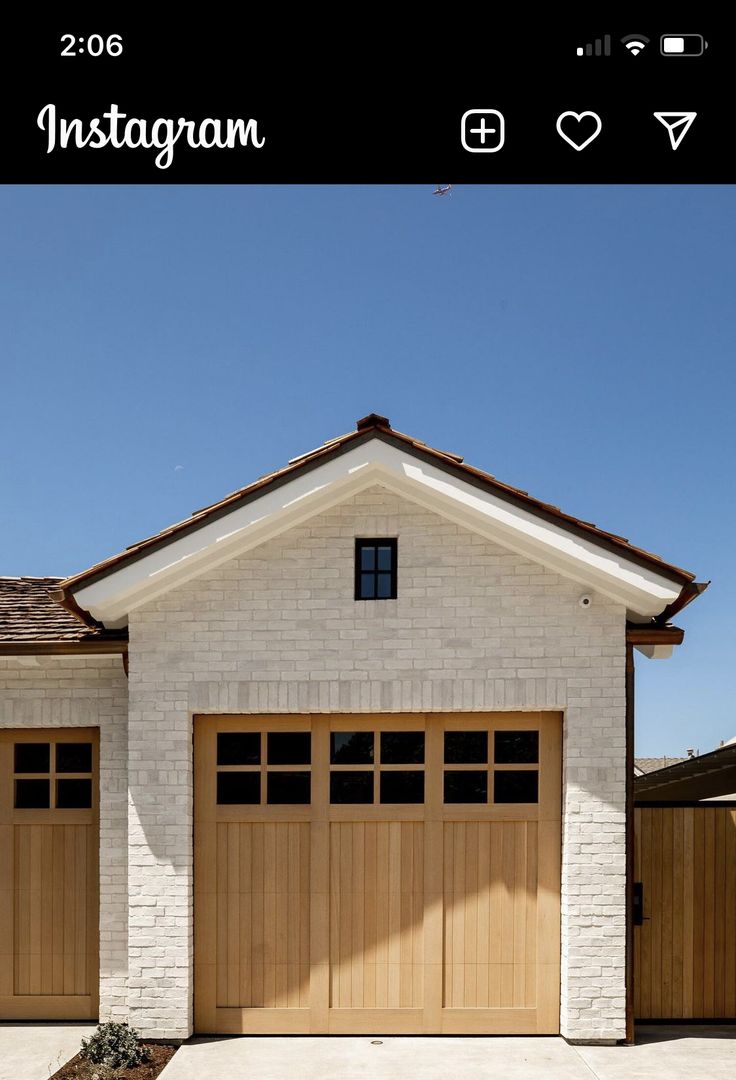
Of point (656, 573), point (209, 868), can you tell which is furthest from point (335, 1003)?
point (656, 573)

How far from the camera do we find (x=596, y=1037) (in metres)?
7.48

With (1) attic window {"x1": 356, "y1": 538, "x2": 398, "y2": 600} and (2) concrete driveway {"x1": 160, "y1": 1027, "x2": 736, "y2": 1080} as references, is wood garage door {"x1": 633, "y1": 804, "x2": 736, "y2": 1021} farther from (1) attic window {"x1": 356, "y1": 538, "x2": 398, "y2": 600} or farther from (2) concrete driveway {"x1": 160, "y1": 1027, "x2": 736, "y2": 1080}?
(1) attic window {"x1": 356, "y1": 538, "x2": 398, "y2": 600}

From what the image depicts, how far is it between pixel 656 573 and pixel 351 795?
3.30 metres

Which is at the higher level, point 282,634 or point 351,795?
point 282,634

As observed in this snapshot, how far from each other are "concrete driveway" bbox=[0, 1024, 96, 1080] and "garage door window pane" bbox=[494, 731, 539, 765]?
14.4 ft

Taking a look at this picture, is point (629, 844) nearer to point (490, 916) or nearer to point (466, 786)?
point (490, 916)

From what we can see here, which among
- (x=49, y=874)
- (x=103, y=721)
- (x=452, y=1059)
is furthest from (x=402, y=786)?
(x=49, y=874)

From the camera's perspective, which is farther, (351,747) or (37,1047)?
(351,747)

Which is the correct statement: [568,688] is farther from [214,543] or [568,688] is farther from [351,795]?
[214,543]

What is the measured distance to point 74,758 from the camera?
27.5 feet

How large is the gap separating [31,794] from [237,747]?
2127mm

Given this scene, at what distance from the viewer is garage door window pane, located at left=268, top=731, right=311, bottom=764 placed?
7.93 metres

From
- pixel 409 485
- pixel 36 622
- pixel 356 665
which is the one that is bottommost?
pixel 356 665
